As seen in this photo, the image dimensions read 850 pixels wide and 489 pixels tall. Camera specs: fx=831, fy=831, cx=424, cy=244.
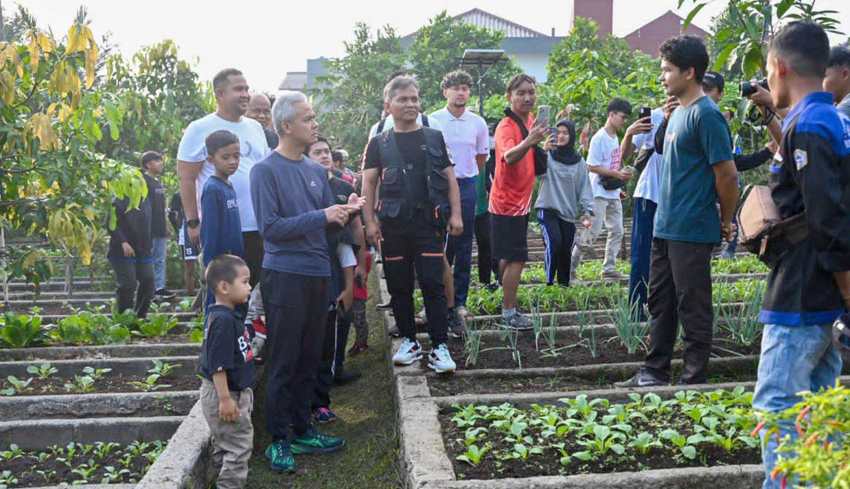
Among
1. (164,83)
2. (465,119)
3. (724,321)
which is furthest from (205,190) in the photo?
(164,83)

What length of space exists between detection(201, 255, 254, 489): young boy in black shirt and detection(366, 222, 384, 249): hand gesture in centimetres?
162

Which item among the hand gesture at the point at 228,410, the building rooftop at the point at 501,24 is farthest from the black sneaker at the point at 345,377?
the building rooftop at the point at 501,24

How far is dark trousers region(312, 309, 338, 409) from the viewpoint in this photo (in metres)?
5.75

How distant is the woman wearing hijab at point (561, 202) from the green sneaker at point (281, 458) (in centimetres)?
401

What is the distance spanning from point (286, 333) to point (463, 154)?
326 cm

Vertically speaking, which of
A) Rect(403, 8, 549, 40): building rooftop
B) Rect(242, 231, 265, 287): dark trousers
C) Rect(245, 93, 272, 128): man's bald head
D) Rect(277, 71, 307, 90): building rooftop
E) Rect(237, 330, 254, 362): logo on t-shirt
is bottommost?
Rect(237, 330, 254, 362): logo on t-shirt

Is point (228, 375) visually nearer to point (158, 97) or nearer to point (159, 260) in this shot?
point (159, 260)

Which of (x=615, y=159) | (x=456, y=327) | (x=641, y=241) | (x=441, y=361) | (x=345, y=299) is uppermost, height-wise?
(x=615, y=159)

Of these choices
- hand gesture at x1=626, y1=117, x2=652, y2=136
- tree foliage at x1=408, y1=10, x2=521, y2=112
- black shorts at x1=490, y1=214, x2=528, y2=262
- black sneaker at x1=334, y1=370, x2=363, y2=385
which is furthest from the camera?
tree foliage at x1=408, y1=10, x2=521, y2=112

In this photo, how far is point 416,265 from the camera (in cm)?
592

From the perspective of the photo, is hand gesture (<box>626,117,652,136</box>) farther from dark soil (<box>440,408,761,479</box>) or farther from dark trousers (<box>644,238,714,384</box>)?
dark soil (<box>440,408,761,479</box>)

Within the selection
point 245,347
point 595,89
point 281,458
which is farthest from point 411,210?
point 595,89

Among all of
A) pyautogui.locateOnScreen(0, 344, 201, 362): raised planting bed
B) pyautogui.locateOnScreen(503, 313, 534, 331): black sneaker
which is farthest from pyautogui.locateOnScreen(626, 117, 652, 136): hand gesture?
pyautogui.locateOnScreen(0, 344, 201, 362): raised planting bed

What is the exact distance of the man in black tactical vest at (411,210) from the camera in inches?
227
